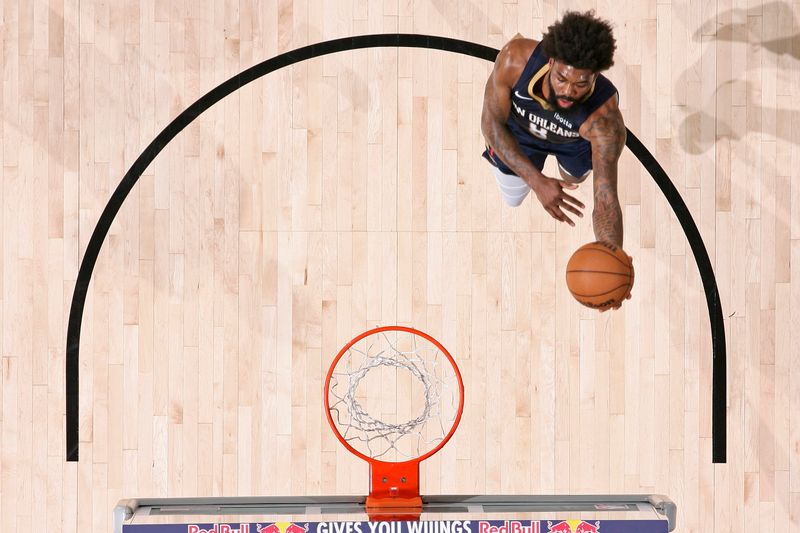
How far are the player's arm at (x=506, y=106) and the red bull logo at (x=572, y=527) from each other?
1614mm

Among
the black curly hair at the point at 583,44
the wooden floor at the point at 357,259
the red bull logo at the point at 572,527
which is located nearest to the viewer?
the black curly hair at the point at 583,44

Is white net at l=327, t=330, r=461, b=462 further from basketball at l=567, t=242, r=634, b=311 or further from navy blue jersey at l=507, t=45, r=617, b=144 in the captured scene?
navy blue jersey at l=507, t=45, r=617, b=144

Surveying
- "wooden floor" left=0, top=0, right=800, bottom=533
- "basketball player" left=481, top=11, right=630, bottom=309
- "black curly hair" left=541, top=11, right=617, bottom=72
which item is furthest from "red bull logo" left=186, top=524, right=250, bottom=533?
"black curly hair" left=541, top=11, right=617, bottom=72

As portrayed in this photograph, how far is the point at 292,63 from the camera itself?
5.42 meters

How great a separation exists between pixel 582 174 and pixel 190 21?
2.66 m

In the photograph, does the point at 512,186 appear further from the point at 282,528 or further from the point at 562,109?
the point at 282,528

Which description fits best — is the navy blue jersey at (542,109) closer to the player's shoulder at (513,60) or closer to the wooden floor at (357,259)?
the player's shoulder at (513,60)

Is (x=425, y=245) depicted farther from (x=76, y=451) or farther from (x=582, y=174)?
(x=76, y=451)

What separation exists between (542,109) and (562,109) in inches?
5.3

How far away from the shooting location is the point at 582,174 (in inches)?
193

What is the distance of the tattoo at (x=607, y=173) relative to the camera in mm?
4016

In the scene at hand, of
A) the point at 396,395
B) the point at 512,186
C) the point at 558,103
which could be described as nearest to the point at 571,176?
the point at 512,186

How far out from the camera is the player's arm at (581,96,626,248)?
4.02 m

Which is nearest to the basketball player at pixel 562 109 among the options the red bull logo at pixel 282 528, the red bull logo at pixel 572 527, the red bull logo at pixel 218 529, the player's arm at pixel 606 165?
the player's arm at pixel 606 165
